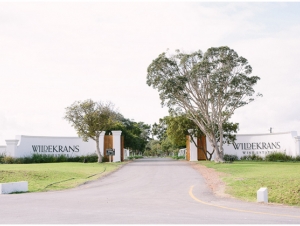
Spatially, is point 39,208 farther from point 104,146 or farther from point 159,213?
point 104,146

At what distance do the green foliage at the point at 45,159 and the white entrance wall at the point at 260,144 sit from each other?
539 inches

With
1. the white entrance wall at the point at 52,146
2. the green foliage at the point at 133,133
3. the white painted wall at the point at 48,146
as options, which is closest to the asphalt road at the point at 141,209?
the white entrance wall at the point at 52,146

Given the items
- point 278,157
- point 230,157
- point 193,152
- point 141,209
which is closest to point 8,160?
point 193,152

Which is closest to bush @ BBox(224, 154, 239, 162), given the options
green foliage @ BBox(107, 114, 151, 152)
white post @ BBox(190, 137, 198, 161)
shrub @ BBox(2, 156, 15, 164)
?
white post @ BBox(190, 137, 198, 161)

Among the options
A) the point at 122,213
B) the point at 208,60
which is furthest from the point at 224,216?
the point at 208,60

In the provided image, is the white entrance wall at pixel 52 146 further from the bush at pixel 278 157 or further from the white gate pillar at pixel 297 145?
the white gate pillar at pixel 297 145

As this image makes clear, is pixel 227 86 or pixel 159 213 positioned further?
pixel 227 86

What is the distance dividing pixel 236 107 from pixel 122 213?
2643 cm

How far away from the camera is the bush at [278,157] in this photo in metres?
39.0

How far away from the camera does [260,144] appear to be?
43.1m

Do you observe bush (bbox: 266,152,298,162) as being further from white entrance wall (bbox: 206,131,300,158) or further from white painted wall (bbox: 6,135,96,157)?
white painted wall (bbox: 6,135,96,157)

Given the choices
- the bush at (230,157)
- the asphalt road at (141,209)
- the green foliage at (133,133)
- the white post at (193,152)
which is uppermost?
the green foliage at (133,133)

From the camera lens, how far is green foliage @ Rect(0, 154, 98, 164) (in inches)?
1544

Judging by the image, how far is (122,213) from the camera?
9.84 meters
